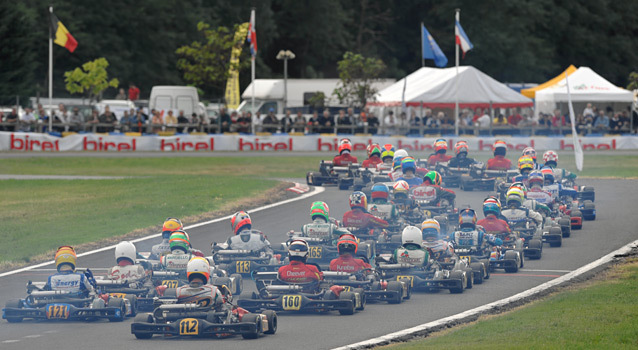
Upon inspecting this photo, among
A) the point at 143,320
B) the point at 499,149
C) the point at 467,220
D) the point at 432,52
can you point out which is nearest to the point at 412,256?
the point at 467,220

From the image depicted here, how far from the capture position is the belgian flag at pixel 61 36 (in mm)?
51625

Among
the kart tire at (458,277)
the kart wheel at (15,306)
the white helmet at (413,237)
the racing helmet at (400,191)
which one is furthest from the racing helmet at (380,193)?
the kart wheel at (15,306)

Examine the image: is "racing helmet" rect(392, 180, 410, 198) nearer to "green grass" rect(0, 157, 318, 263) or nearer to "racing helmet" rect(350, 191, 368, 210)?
"racing helmet" rect(350, 191, 368, 210)

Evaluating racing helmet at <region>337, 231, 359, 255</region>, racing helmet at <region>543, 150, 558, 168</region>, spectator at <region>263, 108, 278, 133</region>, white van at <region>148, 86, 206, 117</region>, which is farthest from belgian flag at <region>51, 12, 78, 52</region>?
racing helmet at <region>337, 231, 359, 255</region>

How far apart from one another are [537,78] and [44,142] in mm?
52138

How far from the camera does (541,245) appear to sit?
2178 cm

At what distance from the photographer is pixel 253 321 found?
46.3 ft

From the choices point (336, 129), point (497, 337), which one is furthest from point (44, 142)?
point (497, 337)

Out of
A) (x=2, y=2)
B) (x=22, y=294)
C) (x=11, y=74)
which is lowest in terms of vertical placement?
(x=22, y=294)

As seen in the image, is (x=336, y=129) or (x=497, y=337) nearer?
(x=497, y=337)

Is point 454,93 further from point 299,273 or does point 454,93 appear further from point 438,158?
point 299,273

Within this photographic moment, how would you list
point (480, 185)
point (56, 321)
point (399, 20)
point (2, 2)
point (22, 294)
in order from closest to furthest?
point (56, 321) < point (22, 294) < point (480, 185) < point (2, 2) < point (399, 20)

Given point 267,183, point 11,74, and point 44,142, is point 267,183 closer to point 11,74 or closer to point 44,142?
point 44,142

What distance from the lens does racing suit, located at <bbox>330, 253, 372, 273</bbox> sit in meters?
17.4
